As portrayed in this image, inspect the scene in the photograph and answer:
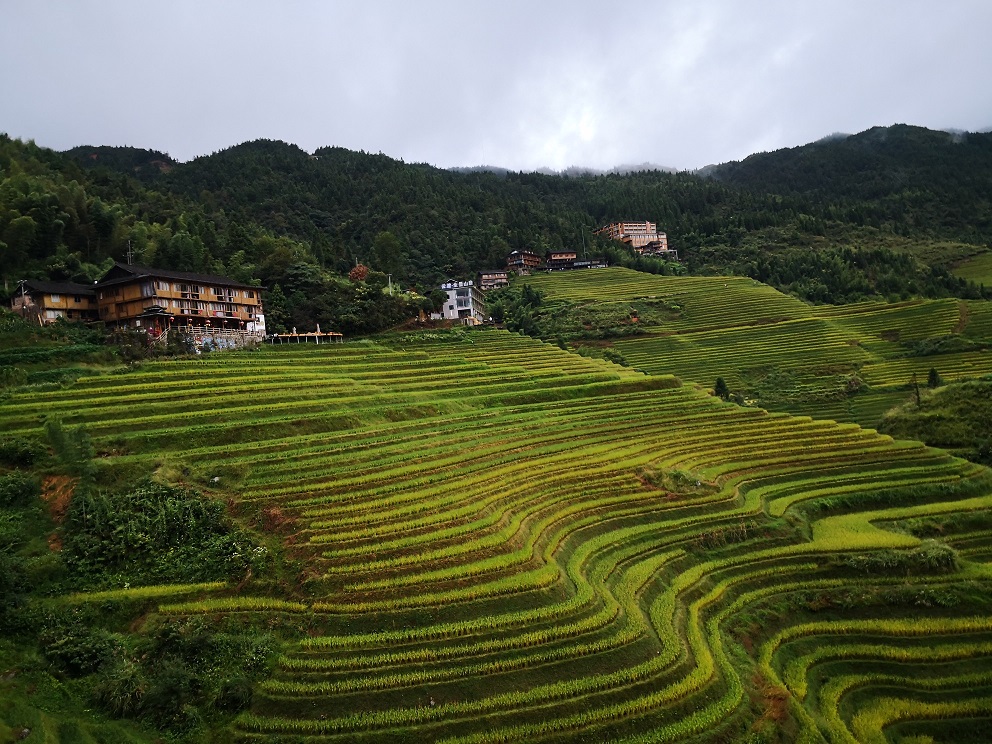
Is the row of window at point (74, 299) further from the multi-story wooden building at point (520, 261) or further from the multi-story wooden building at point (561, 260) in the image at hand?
the multi-story wooden building at point (561, 260)

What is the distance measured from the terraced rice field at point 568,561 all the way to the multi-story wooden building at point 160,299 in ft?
34.0

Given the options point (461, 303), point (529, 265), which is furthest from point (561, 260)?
point (461, 303)

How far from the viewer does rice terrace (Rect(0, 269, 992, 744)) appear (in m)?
13.3

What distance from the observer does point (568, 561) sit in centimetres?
1886

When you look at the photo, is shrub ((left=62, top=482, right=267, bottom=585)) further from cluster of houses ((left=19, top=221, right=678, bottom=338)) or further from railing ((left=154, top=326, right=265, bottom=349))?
cluster of houses ((left=19, top=221, right=678, bottom=338))

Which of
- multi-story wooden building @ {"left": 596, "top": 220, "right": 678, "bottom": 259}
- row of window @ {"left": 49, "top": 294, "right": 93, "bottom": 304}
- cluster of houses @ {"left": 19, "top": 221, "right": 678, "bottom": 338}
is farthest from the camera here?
multi-story wooden building @ {"left": 596, "top": 220, "right": 678, "bottom": 259}

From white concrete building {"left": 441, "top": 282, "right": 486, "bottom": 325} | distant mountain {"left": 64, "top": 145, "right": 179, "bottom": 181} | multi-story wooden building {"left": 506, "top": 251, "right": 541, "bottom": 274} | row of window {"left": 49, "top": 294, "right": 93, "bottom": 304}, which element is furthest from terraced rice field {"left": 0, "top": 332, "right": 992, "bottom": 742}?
distant mountain {"left": 64, "top": 145, "right": 179, "bottom": 181}

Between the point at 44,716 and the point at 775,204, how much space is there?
488 ft

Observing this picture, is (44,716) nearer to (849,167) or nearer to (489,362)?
(489,362)

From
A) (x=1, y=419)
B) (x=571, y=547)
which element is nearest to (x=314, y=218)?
(x=1, y=419)

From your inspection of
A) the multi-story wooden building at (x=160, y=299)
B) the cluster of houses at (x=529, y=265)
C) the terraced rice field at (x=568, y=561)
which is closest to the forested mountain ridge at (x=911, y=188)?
the cluster of houses at (x=529, y=265)

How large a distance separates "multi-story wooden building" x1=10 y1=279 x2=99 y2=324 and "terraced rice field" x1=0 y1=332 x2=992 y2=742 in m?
14.0

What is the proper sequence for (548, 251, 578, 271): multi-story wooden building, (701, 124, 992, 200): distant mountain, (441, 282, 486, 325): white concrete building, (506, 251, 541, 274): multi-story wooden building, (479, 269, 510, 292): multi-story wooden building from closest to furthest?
1. (441, 282, 486, 325): white concrete building
2. (479, 269, 510, 292): multi-story wooden building
3. (506, 251, 541, 274): multi-story wooden building
4. (548, 251, 578, 271): multi-story wooden building
5. (701, 124, 992, 200): distant mountain

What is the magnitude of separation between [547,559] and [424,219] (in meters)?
102
